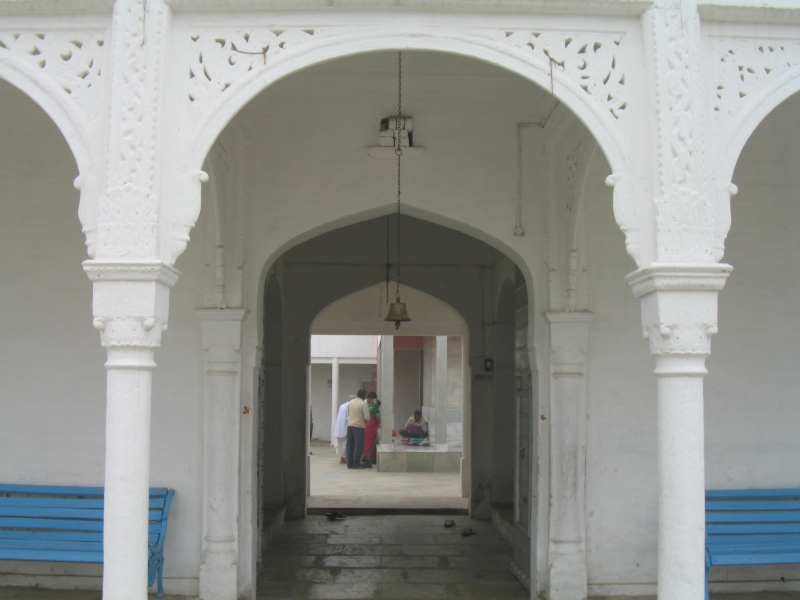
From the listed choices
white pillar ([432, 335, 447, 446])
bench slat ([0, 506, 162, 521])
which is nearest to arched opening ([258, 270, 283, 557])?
bench slat ([0, 506, 162, 521])

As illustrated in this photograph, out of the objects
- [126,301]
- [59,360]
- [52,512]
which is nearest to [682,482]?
[126,301]

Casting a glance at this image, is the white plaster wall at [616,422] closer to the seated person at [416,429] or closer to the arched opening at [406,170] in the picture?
the arched opening at [406,170]

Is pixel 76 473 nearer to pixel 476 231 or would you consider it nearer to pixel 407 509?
pixel 476 231

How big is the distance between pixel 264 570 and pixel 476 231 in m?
3.49

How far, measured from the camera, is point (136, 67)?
3.84 metres

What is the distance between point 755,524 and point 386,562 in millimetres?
3211

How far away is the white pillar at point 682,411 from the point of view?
372 cm

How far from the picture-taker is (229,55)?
3.97 m

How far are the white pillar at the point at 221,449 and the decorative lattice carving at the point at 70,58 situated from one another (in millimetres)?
2247

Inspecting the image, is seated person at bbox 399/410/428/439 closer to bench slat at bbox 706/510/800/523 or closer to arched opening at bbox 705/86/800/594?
arched opening at bbox 705/86/800/594

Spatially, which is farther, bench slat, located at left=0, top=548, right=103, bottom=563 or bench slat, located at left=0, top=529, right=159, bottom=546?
bench slat, located at left=0, top=529, right=159, bottom=546

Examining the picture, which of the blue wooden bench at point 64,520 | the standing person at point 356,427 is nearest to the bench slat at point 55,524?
the blue wooden bench at point 64,520

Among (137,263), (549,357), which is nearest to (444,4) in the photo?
(137,263)

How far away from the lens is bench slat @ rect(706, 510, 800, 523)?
18.3 feet
